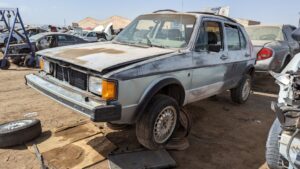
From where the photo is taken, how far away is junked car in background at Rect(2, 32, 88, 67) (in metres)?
11.4

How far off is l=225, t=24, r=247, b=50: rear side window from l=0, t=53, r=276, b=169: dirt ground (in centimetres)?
140

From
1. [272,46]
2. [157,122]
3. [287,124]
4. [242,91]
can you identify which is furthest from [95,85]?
[272,46]

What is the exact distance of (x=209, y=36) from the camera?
4504 mm

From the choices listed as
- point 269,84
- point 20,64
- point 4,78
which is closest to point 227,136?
point 269,84

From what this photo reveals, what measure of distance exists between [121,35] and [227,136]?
2.56 m

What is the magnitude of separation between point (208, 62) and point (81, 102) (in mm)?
2255

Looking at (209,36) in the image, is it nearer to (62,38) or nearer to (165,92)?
(165,92)

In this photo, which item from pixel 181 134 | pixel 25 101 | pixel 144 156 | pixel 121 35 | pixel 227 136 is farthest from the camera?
pixel 25 101

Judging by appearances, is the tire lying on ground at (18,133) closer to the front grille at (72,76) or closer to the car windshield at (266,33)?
the front grille at (72,76)

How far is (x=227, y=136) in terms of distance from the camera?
177 inches

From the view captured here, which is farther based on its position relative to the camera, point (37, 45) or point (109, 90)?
point (37, 45)

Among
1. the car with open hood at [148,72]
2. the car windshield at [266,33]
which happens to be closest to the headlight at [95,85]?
the car with open hood at [148,72]

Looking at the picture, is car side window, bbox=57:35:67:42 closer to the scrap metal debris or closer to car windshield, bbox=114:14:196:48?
car windshield, bbox=114:14:196:48

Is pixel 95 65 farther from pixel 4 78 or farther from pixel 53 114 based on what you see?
pixel 4 78
